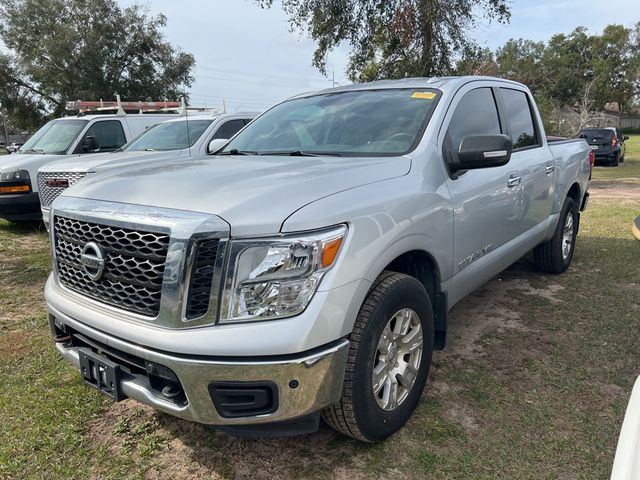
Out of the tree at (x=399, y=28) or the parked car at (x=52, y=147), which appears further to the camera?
the tree at (x=399, y=28)

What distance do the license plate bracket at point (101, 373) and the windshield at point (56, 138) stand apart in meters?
6.78

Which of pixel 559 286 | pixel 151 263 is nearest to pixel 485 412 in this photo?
pixel 151 263

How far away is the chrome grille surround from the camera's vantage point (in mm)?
1930

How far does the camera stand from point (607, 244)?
6586mm

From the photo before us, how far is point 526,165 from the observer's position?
401cm

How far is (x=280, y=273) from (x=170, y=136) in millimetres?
6408

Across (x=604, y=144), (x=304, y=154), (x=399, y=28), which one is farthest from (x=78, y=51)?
(x=304, y=154)

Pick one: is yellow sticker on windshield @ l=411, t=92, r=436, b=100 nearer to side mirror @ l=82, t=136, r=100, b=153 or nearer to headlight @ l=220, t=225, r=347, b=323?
headlight @ l=220, t=225, r=347, b=323

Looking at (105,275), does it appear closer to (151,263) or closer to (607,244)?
(151,263)

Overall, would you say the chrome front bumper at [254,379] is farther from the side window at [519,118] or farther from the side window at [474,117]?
the side window at [519,118]

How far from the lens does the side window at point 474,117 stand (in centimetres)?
317

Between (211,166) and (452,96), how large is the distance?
5.28ft

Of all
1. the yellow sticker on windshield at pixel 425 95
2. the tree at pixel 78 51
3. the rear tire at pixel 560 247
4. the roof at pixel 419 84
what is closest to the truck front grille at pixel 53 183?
the roof at pixel 419 84

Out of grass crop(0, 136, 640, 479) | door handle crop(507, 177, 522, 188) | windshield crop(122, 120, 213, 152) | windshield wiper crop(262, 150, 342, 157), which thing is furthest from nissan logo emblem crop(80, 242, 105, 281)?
windshield crop(122, 120, 213, 152)
